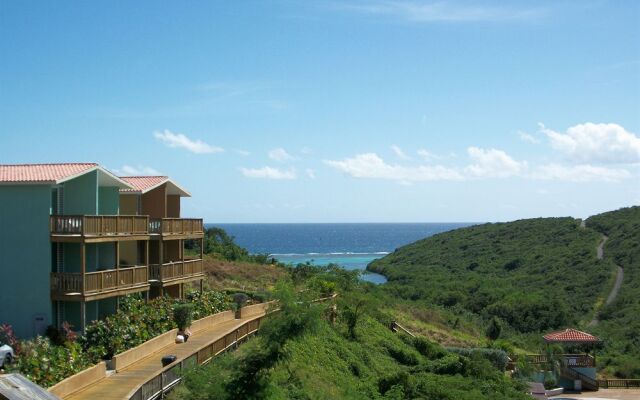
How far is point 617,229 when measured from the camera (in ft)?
306

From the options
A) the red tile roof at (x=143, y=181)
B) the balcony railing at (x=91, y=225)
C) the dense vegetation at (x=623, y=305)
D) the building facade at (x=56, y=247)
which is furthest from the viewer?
the dense vegetation at (x=623, y=305)

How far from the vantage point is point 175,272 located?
31.5 meters

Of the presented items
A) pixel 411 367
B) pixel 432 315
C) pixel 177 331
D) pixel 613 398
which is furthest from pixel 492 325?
pixel 177 331

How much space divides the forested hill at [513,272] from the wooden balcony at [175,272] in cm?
3508

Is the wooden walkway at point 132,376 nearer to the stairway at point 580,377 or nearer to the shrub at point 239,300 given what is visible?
the shrub at point 239,300

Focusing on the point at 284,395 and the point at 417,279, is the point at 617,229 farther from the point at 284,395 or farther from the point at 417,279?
the point at 284,395

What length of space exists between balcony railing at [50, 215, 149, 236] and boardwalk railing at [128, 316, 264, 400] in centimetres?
550

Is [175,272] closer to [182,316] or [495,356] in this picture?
[182,316]

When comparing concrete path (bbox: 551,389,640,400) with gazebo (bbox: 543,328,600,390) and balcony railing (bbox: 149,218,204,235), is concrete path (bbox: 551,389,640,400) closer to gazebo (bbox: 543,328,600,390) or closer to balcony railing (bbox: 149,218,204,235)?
gazebo (bbox: 543,328,600,390)

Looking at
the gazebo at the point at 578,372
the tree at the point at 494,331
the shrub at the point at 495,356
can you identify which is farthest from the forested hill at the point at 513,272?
the shrub at the point at 495,356

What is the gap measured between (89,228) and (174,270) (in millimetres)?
7535

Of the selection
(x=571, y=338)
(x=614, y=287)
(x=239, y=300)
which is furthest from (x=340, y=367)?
(x=614, y=287)

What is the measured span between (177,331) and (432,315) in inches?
1162

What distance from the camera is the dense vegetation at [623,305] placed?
1820 inches
